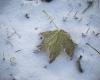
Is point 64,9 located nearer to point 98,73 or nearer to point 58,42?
point 58,42

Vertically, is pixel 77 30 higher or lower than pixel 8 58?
higher

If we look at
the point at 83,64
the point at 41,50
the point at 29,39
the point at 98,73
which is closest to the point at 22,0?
the point at 29,39

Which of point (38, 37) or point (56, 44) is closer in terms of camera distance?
point (56, 44)

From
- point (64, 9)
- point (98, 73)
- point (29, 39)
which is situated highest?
point (64, 9)
